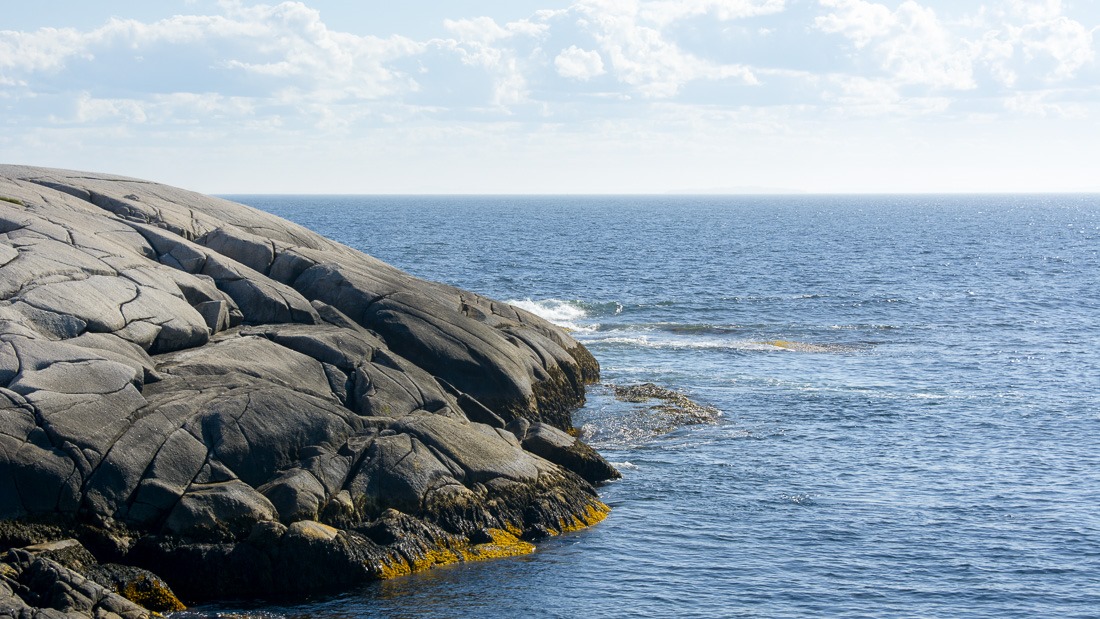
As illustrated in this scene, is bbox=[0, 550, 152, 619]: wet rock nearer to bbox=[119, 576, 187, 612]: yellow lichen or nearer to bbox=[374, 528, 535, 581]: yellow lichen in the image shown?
bbox=[119, 576, 187, 612]: yellow lichen

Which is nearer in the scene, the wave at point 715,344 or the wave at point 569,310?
the wave at point 715,344

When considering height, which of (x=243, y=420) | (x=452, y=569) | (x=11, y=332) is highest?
(x=11, y=332)

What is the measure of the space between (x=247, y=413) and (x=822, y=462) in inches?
638

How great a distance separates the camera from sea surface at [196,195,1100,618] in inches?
835

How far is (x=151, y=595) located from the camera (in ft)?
64.2

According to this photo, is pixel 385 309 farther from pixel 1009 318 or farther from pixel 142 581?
pixel 1009 318

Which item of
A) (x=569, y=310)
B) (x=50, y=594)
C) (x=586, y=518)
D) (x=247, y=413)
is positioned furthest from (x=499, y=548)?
(x=569, y=310)

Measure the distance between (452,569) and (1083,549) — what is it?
13.8 meters

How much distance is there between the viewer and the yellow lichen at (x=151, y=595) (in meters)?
19.4

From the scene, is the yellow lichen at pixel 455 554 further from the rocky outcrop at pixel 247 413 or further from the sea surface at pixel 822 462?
the sea surface at pixel 822 462

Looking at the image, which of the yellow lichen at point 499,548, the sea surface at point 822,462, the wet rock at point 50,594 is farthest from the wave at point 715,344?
the wet rock at point 50,594

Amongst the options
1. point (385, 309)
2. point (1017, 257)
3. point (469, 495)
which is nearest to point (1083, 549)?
point (469, 495)

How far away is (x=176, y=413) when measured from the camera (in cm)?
2223

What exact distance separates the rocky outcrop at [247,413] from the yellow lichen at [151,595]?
61 centimetres
